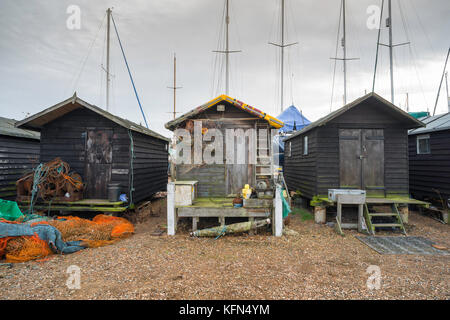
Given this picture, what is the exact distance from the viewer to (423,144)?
34.4ft

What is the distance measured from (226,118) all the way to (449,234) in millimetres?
8181

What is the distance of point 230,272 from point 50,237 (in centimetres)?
438

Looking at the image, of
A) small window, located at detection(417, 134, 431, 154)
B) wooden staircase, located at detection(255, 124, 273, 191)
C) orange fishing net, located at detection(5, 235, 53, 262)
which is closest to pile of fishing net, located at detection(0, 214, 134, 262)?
orange fishing net, located at detection(5, 235, 53, 262)

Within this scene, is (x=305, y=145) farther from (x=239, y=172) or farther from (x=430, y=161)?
(x=430, y=161)

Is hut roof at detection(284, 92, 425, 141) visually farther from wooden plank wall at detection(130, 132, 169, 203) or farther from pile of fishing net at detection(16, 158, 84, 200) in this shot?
pile of fishing net at detection(16, 158, 84, 200)

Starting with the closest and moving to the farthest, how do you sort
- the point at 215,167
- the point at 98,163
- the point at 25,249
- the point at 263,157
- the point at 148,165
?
1. the point at 25,249
2. the point at 215,167
3. the point at 263,157
4. the point at 98,163
5. the point at 148,165

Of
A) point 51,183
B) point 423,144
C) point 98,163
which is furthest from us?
point 423,144

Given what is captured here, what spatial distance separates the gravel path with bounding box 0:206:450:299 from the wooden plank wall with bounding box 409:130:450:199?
3.95 metres

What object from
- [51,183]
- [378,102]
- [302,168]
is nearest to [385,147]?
[378,102]

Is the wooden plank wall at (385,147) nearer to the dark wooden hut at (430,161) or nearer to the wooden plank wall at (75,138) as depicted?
the dark wooden hut at (430,161)

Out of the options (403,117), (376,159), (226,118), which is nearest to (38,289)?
(226,118)

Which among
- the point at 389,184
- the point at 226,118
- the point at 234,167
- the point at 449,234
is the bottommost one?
the point at 449,234
